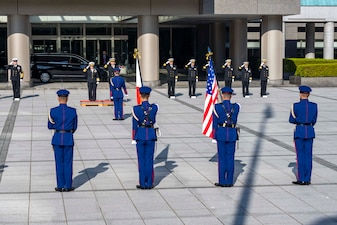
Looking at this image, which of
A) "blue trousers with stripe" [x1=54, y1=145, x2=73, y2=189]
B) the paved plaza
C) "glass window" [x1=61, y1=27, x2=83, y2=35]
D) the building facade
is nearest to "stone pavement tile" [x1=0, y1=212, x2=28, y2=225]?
the paved plaza

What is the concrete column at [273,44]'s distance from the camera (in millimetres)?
35875

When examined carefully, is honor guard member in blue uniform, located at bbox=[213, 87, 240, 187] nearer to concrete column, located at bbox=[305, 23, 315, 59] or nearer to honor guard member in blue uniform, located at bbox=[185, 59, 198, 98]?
honor guard member in blue uniform, located at bbox=[185, 59, 198, 98]

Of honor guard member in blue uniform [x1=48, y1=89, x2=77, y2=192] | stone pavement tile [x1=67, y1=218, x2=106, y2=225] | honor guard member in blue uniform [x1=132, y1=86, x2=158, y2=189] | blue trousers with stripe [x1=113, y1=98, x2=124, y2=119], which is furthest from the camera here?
blue trousers with stripe [x1=113, y1=98, x2=124, y2=119]

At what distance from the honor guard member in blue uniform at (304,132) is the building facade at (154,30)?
70.0 feet

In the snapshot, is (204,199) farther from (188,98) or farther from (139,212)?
(188,98)

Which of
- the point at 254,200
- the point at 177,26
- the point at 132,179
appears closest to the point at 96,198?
the point at 132,179

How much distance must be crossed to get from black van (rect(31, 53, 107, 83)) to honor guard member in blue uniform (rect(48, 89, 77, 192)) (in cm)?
2768

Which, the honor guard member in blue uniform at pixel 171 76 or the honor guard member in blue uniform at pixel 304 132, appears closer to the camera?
the honor guard member in blue uniform at pixel 304 132

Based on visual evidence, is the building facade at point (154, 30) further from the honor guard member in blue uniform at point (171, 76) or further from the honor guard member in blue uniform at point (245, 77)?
the honor guard member in blue uniform at point (171, 76)

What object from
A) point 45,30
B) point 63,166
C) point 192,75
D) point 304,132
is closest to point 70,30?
point 45,30

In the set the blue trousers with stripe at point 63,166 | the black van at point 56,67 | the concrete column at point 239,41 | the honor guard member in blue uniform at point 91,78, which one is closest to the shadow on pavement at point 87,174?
the blue trousers with stripe at point 63,166

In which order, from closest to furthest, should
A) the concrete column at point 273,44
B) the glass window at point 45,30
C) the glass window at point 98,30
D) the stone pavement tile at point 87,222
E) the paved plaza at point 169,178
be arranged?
the stone pavement tile at point 87,222, the paved plaza at point 169,178, the concrete column at point 273,44, the glass window at point 45,30, the glass window at point 98,30

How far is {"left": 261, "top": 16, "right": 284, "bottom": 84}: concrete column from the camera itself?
35.9m

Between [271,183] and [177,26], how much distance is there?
38745 millimetres
